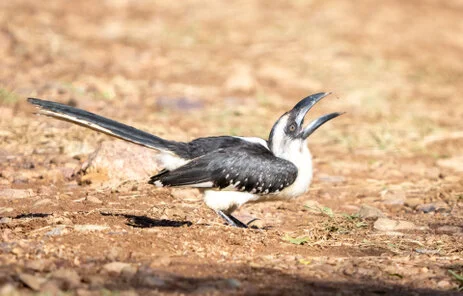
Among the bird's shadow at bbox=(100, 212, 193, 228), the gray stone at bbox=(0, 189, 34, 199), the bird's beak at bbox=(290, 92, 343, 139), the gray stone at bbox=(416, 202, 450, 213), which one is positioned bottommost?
the bird's shadow at bbox=(100, 212, 193, 228)

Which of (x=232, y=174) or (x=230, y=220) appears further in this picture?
(x=230, y=220)

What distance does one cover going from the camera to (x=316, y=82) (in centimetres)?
1185

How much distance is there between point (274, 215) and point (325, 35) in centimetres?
824

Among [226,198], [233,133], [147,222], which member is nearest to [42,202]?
[147,222]

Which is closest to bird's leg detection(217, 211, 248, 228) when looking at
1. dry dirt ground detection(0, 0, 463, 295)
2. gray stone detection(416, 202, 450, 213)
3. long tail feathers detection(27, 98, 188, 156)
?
dry dirt ground detection(0, 0, 463, 295)

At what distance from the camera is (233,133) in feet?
29.6

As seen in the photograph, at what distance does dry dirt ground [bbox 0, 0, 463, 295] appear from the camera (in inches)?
184

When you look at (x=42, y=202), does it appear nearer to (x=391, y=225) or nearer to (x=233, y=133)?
(x=391, y=225)

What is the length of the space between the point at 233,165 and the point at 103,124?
95cm

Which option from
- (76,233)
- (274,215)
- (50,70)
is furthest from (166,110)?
(76,233)

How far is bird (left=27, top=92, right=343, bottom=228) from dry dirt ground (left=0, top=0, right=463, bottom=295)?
28 cm

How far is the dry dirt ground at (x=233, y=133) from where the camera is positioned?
467 cm

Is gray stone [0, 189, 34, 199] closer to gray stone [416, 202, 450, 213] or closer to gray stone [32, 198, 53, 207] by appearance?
gray stone [32, 198, 53, 207]

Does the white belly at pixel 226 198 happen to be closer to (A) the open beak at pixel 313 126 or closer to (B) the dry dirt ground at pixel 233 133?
(B) the dry dirt ground at pixel 233 133
